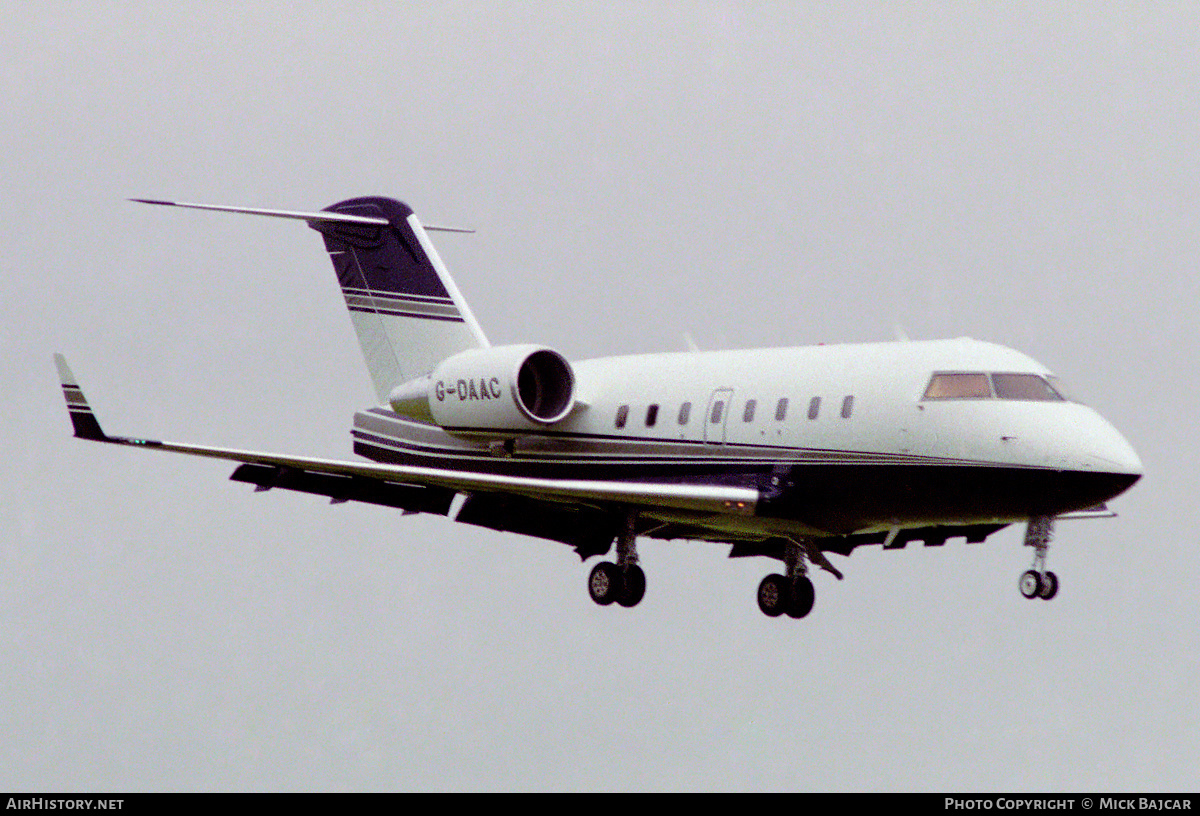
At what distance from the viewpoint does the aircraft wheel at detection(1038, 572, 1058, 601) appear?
29297 millimetres

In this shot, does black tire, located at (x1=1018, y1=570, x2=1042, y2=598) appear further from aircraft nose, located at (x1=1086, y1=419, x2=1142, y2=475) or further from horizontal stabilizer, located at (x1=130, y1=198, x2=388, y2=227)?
horizontal stabilizer, located at (x1=130, y1=198, x2=388, y2=227)

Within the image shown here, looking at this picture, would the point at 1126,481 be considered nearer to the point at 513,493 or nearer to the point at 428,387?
the point at 513,493

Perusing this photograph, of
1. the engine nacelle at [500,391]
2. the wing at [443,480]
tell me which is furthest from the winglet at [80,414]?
the engine nacelle at [500,391]

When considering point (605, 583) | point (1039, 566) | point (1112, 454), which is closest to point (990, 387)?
point (1112, 454)

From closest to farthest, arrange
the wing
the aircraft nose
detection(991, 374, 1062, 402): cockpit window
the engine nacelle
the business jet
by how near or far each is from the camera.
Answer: the aircraft nose → the business jet → detection(991, 374, 1062, 402): cockpit window → the wing → the engine nacelle

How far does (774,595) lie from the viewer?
35.1 meters

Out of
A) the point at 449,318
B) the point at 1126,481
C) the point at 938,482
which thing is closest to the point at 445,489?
the point at 449,318

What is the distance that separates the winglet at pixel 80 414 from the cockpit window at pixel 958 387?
12026 mm

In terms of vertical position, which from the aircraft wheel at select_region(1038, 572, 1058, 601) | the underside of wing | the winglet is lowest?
the aircraft wheel at select_region(1038, 572, 1058, 601)

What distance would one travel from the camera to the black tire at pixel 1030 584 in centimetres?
2933

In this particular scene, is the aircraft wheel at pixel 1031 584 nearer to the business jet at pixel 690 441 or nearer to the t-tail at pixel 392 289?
the business jet at pixel 690 441

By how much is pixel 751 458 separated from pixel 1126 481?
233 inches

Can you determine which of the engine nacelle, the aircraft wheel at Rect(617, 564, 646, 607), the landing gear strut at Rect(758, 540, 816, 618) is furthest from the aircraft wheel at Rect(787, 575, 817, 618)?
the engine nacelle

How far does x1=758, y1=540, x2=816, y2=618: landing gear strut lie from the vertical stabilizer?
21.0 feet
